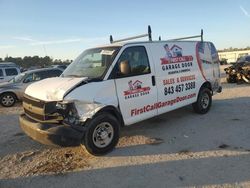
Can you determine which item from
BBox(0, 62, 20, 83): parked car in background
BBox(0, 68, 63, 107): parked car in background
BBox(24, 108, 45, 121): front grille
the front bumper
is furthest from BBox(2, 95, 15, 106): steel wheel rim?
the front bumper

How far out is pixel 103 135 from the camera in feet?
18.2

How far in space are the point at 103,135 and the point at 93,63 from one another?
5.19 feet

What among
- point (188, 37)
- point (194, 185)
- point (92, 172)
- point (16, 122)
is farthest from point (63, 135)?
point (188, 37)

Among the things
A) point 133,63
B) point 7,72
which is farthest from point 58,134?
point 7,72

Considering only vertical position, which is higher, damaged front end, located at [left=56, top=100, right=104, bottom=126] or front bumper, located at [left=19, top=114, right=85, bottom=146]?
damaged front end, located at [left=56, top=100, right=104, bottom=126]

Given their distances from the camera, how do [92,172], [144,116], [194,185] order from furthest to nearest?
[144,116] < [92,172] < [194,185]

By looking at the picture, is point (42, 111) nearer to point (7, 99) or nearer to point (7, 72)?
point (7, 99)

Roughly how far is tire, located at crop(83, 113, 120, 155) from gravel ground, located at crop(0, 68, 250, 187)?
0.56ft

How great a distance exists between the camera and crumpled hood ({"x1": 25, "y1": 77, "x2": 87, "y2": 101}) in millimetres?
5133

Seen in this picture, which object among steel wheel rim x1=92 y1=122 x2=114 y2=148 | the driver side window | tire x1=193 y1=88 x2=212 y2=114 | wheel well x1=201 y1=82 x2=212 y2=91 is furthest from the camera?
wheel well x1=201 y1=82 x2=212 y2=91

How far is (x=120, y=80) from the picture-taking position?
578 cm

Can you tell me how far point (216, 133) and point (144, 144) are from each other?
5.81 feet

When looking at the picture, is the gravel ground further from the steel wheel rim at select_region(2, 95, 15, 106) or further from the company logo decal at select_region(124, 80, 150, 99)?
the steel wheel rim at select_region(2, 95, 15, 106)

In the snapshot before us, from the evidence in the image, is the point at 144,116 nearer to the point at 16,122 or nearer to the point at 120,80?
the point at 120,80
